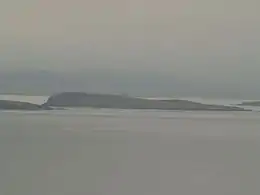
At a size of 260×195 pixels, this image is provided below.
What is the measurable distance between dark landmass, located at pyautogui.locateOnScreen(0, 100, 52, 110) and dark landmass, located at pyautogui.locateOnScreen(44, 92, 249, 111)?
0.8 inches

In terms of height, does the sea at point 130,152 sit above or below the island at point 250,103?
below

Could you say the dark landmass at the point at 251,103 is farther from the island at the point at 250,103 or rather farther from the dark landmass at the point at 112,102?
the dark landmass at the point at 112,102

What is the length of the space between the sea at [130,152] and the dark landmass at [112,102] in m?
0.02

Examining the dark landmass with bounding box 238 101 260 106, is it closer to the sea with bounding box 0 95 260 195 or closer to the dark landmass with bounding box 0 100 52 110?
the sea with bounding box 0 95 260 195

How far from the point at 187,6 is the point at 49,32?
43 cm

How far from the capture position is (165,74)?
117 cm

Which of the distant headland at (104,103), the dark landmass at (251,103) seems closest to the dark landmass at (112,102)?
the distant headland at (104,103)

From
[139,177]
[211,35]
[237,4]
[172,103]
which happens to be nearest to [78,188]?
[139,177]

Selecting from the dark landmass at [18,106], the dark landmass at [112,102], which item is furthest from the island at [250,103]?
the dark landmass at [18,106]

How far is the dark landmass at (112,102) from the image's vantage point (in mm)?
1162

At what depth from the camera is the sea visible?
1149 mm

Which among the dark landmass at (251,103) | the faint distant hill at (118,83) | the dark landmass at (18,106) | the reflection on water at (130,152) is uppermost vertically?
the faint distant hill at (118,83)

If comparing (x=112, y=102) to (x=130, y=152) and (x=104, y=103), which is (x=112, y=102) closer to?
(x=104, y=103)

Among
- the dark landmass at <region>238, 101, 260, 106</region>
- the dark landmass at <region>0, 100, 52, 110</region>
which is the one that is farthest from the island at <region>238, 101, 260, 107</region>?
the dark landmass at <region>0, 100, 52, 110</region>
